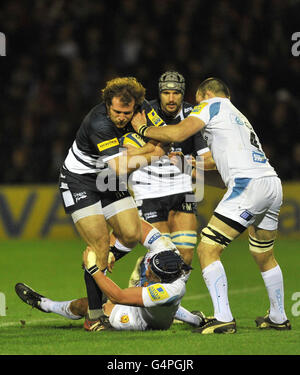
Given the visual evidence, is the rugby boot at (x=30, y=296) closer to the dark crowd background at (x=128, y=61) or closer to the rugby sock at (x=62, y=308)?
the rugby sock at (x=62, y=308)

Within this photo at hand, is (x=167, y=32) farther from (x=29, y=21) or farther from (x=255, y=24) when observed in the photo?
(x=29, y=21)

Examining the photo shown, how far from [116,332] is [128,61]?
10280 mm

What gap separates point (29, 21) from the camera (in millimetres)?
18094

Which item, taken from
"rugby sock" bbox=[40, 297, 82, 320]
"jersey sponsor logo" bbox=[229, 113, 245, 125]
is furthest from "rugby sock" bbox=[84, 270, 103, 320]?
"jersey sponsor logo" bbox=[229, 113, 245, 125]

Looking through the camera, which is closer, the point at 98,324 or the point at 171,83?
the point at 98,324

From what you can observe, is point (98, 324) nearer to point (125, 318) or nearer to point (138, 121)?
point (125, 318)

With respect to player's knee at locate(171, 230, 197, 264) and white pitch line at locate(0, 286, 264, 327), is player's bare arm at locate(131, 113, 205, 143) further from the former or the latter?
white pitch line at locate(0, 286, 264, 327)

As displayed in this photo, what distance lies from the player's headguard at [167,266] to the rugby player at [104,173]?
76 cm

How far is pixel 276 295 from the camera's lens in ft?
24.7

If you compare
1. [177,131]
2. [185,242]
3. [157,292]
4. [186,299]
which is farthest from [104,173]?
[186,299]

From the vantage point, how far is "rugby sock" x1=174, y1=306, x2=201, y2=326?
24.5 feet

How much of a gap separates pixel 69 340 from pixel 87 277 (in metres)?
0.89

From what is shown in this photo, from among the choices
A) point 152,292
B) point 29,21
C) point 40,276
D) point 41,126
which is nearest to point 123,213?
point 152,292

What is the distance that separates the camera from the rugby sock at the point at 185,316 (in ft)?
24.5
